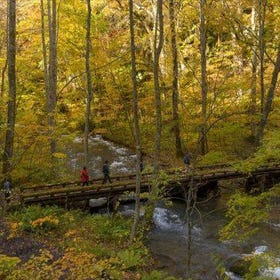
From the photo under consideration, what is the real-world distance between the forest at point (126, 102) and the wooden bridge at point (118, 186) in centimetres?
86

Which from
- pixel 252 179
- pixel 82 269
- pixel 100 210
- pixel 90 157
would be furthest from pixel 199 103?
pixel 82 269

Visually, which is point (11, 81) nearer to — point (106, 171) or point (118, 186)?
point (106, 171)

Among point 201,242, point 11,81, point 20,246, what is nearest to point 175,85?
point 11,81

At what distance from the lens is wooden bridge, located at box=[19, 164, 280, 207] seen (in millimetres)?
16438

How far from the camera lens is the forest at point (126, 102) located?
13914 millimetres

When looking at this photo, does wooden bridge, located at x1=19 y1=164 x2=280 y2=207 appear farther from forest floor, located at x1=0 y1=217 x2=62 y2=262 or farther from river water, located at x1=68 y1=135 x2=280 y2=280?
forest floor, located at x1=0 y1=217 x2=62 y2=262

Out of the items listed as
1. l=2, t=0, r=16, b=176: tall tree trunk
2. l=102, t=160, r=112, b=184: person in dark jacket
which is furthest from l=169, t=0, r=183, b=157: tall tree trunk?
l=2, t=0, r=16, b=176: tall tree trunk

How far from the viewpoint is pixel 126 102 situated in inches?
1119

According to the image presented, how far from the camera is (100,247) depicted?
13016 millimetres

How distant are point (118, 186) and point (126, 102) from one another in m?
11.5

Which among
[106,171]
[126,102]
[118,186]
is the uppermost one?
[126,102]

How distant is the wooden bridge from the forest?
0.86 metres

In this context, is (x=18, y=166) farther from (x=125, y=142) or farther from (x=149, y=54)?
(x=149, y=54)

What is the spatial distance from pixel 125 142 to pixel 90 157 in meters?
3.46
